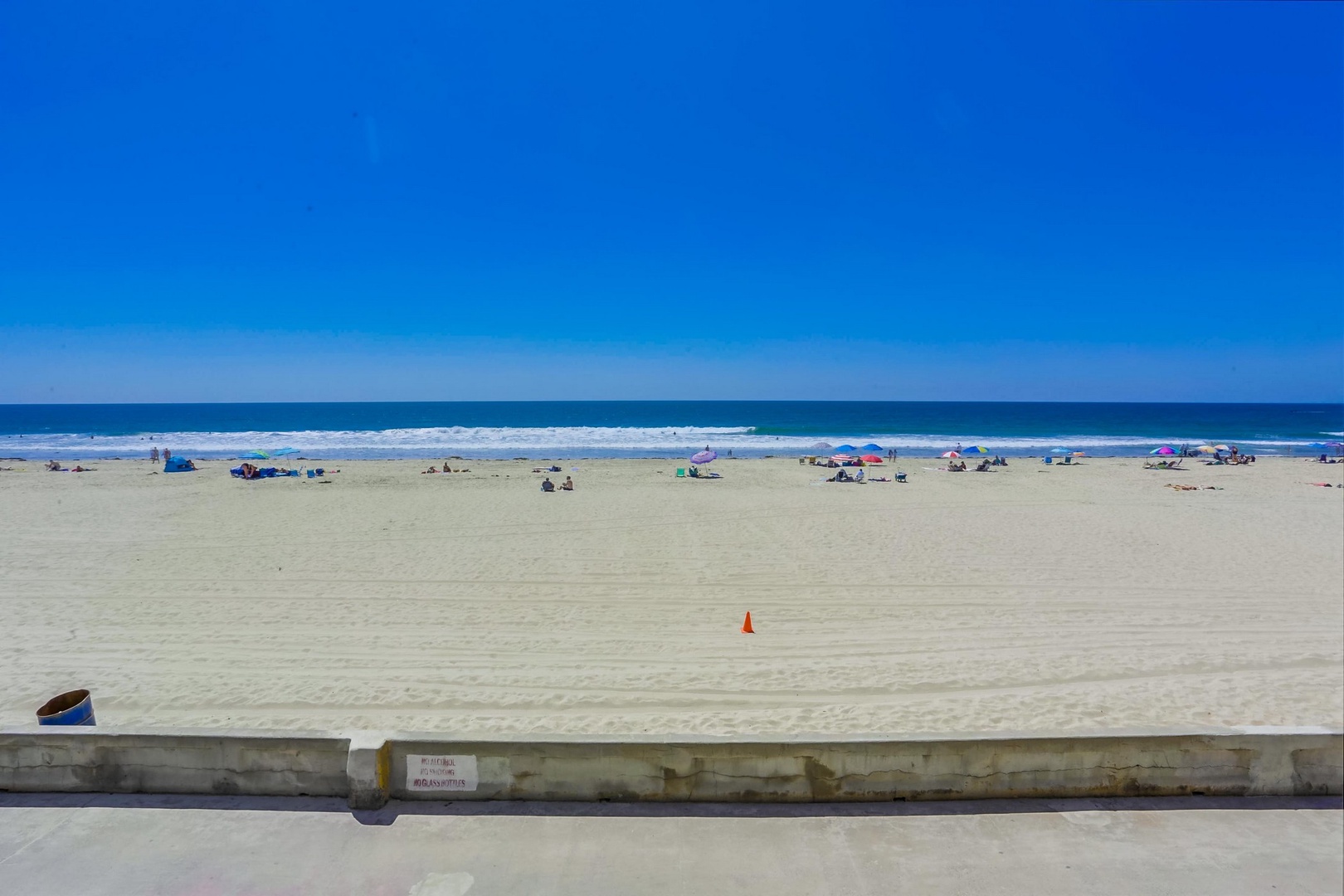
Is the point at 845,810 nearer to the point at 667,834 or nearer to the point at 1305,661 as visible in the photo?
the point at 667,834

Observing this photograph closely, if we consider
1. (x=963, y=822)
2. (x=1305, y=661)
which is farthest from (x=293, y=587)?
(x=1305, y=661)

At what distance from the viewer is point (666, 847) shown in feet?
10.7

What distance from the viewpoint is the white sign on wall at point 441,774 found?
3.59 metres

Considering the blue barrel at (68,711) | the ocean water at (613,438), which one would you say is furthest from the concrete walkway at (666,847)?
the ocean water at (613,438)

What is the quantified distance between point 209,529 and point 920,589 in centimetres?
1542

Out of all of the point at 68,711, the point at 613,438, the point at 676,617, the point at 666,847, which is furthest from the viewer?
the point at 613,438

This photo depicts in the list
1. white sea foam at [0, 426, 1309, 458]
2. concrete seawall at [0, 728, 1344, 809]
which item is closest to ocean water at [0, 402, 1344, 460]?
white sea foam at [0, 426, 1309, 458]

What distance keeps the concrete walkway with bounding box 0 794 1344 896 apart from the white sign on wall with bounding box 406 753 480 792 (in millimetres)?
102

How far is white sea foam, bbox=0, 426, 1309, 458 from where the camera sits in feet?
139

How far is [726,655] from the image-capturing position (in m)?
7.70

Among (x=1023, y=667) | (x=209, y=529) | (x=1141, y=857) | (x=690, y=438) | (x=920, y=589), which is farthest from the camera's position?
(x=690, y=438)

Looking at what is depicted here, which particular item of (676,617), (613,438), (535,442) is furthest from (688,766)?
(613,438)

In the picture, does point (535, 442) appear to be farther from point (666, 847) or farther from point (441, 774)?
point (666, 847)

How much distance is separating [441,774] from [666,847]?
1288 millimetres
